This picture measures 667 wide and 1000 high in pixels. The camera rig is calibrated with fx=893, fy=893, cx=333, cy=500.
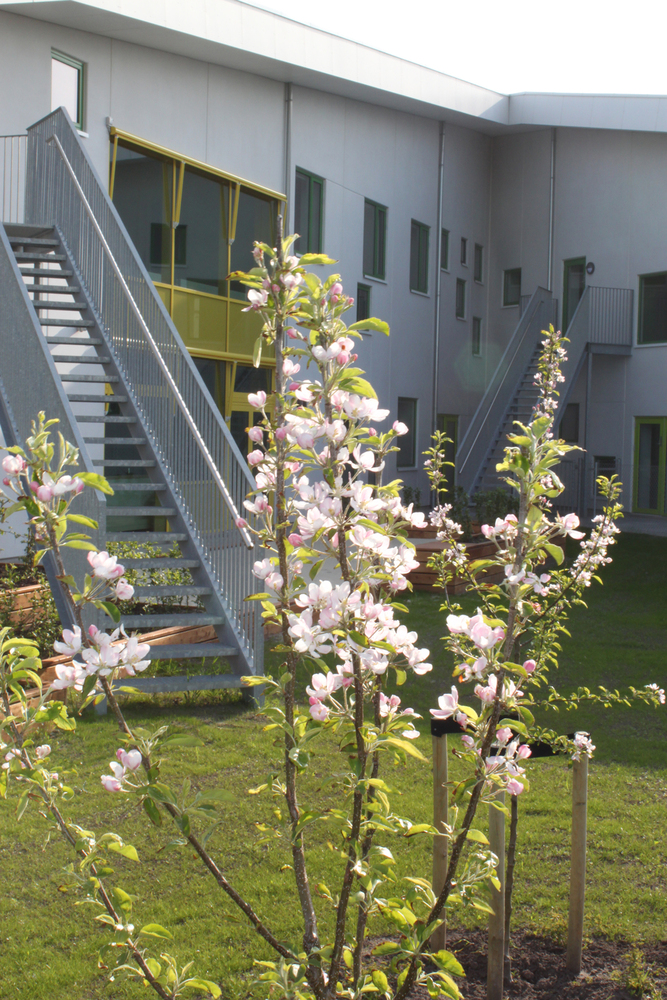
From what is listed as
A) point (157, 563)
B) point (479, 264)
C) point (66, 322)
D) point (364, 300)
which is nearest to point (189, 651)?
point (157, 563)

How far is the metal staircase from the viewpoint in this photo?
26.4ft

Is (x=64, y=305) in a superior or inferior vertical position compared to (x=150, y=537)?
superior

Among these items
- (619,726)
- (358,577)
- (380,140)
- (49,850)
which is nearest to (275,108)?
(380,140)

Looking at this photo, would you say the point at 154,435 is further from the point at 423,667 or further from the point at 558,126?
the point at 558,126

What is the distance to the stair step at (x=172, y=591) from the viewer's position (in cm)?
802

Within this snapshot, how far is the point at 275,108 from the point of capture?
17438mm

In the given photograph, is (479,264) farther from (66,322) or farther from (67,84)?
(66,322)

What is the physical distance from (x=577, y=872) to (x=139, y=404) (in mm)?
6769

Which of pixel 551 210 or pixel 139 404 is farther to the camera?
pixel 551 210

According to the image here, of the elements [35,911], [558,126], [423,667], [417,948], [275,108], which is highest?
[558,126]

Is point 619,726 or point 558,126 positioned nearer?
point 619,726

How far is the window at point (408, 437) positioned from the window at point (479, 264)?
17.6 ft

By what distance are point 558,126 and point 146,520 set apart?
1462 centimetres

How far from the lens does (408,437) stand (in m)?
22.8
